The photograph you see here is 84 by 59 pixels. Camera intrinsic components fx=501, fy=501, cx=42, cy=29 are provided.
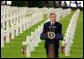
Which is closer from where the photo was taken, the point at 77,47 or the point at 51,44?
the point at 51,44

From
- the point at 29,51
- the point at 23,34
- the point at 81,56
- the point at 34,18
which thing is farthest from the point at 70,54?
the point at 34,18

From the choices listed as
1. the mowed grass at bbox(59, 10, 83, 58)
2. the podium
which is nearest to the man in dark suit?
the podium

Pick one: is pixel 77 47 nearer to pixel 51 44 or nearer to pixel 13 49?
pixel 13 49

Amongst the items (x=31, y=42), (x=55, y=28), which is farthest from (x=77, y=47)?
(x=55, y=28)

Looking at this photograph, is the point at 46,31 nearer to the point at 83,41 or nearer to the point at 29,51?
the point at 29,51

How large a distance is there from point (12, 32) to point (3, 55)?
393 centimetres

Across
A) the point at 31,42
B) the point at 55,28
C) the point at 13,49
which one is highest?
the point at 55,28

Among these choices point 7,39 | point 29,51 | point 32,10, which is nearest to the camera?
point 29,51

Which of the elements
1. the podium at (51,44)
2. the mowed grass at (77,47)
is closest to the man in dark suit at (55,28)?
the podium at (51,44)

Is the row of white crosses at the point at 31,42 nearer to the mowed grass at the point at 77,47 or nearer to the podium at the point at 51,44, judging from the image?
the mowed grass at the point at 77,47

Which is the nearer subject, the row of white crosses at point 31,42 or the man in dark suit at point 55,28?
the man in dark suit at point 55,28

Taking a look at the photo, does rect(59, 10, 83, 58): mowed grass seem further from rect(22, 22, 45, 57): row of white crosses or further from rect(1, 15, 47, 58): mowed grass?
rect(1, 15, 47, 58): mowed grass

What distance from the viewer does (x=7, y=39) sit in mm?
19312

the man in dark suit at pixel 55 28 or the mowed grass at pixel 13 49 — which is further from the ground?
the man in dark suit at pixel 55 28
